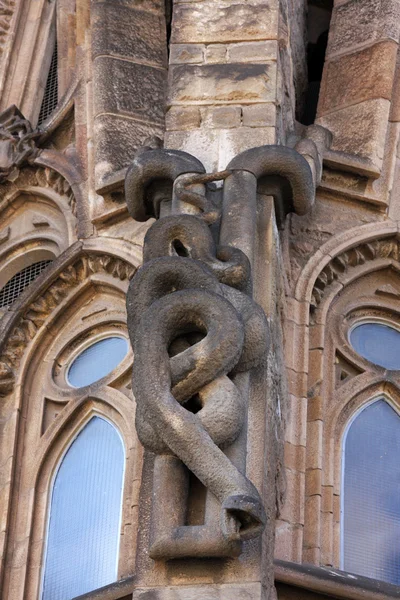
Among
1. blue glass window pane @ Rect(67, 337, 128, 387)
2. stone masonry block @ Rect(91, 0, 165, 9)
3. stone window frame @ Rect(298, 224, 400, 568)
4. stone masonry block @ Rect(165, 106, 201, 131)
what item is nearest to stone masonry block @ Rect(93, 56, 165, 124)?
stone masonry block @ Rect(91, 0, 165, 9)

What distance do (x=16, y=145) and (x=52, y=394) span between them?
1.53m

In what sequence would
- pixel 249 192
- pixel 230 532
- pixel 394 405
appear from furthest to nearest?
pixel 394 405 → pixel 249 192 → pixel 230 532

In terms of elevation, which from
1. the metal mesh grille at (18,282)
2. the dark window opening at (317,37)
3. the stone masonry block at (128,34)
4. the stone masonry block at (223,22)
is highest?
the dark window opening at (317,37)

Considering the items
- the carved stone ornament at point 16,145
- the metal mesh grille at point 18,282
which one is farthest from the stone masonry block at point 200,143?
the metal mesh grille at point 18,282

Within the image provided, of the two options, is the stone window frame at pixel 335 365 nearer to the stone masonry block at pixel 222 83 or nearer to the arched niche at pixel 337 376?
the arched niche at pixel 337 376

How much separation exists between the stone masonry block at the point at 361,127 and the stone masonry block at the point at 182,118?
104 cm

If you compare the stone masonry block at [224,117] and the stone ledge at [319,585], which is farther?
the stone masonry block at [224,117]

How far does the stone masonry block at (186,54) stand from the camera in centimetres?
1218

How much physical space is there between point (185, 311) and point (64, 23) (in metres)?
4.04

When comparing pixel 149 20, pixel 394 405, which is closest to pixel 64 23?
pixel 149 20

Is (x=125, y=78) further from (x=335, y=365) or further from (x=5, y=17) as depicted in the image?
(x=335, y=365)

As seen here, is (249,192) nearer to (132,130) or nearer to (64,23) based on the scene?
(132,130)

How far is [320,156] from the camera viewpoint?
40.6ft

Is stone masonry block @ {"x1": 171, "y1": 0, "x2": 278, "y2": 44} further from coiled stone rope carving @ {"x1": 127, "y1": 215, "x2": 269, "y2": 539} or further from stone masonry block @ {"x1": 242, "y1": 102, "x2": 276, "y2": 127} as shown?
coiled stone rope carving @ {"x1": 127, "y1": 215, "x2": 269, "y2": 539}
